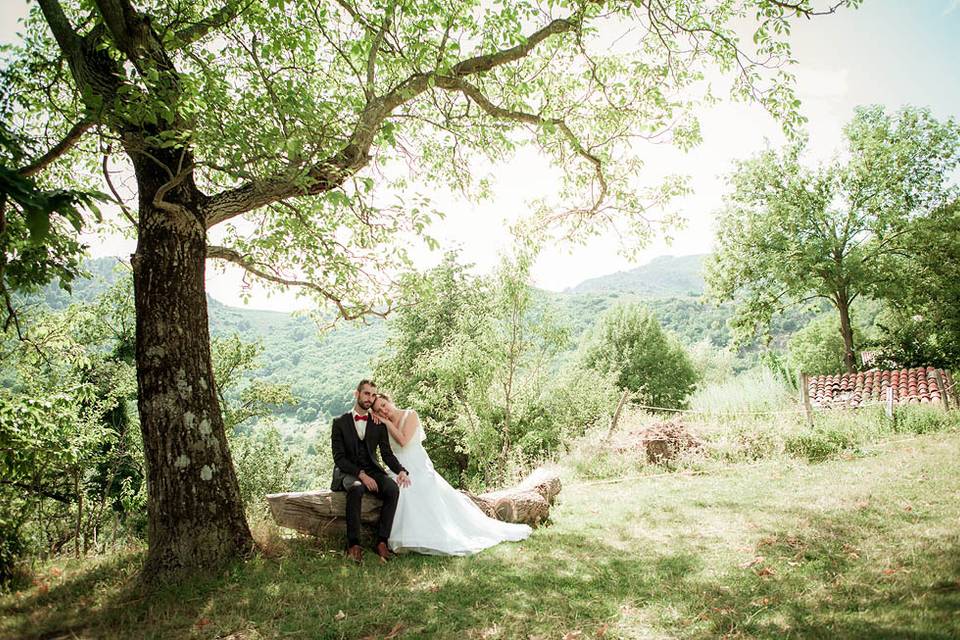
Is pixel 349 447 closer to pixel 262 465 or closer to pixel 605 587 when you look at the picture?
pixel 605 587

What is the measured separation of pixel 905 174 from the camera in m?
22.9

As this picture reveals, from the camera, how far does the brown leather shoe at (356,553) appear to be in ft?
18.4

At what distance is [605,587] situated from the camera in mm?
4836

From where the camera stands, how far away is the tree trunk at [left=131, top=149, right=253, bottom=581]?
5.03 m

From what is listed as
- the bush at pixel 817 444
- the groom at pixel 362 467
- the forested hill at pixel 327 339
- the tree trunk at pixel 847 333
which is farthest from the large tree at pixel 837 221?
the groom at pixel 362 467

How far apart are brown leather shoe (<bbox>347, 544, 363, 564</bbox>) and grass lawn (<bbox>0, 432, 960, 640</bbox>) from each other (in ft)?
0.54

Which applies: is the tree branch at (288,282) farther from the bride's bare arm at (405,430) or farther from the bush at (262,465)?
the bush at (262,465)

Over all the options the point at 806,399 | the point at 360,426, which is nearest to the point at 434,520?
the point at 360,426

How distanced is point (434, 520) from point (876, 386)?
2110 centimetres

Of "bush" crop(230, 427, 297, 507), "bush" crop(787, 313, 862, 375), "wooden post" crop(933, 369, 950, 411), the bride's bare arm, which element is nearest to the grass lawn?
the bride's bare arm

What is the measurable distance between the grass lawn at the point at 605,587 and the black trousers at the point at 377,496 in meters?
0.36

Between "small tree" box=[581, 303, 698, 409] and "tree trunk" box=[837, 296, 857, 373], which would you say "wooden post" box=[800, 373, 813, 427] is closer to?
"tree trunk" box=[837, 296, 857, 373]

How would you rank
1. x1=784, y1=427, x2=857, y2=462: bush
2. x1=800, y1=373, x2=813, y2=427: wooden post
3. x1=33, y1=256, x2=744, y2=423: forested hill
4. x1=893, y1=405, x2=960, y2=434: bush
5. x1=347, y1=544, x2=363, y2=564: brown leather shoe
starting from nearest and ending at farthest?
x1=347, y1=544, x2=363, y2=564: brown leather shoe, x1=784, y1=427, x2=857, y2=462: bush, x1=893, y1=405, x2=960, y2=434: bush, x1=800, y1=373, x2=813, y2=427: wooden post, x1=33, y1=256, x2=744, y2=423: forested hill

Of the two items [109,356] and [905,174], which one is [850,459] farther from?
[109,356]
